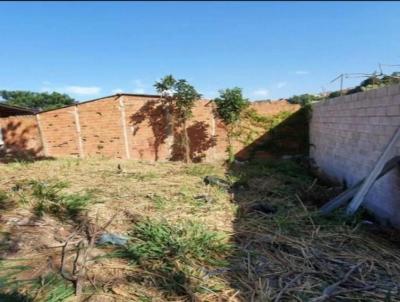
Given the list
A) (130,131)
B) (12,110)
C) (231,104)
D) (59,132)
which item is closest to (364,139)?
(231,104)

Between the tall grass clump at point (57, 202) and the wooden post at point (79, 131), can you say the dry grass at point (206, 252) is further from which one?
the wooden post at point (79, 131)

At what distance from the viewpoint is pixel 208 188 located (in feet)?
18.8

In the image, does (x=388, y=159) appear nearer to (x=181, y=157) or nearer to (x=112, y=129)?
(x=181, y=157)

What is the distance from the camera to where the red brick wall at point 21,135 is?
10.6 metres

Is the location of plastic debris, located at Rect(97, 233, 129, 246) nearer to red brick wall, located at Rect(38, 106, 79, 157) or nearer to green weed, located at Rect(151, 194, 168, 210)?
green weed, located at Rect(151, 194, 168, 210)

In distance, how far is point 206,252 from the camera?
313cm

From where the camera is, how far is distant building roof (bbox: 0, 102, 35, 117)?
11.0 meters

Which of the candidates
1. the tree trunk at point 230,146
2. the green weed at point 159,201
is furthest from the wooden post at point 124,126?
the green weed at point 159,201

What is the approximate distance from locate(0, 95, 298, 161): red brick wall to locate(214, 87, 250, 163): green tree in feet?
1.94

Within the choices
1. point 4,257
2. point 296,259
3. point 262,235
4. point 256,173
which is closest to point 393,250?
point 296,259

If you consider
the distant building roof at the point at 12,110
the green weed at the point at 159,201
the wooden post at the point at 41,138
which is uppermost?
the distant building roof at the point at 12,110

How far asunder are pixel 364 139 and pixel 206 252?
3.07 meters

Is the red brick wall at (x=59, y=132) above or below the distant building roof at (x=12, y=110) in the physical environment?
below

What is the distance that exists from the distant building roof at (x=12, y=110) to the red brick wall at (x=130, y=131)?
0.91m
